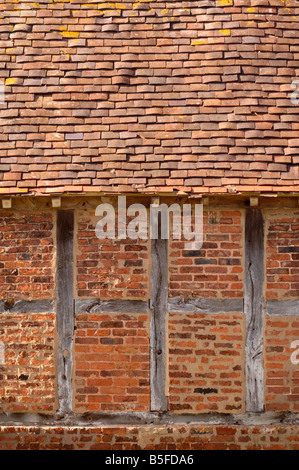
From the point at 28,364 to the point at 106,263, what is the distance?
1.35 meters

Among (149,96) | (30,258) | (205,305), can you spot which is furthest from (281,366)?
(149,96)

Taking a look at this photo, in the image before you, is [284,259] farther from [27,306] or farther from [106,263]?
[27,306]

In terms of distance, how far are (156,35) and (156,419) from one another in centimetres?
435

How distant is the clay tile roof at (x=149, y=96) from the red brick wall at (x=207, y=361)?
4.58 ft

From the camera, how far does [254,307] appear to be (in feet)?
15.3

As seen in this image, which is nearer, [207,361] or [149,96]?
[207,361]

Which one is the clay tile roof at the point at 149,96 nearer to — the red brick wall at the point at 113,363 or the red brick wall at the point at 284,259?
the red brick wall at the point at 284,259

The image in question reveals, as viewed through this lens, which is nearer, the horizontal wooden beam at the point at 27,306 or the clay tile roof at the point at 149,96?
the clay tile roof at the point at 149,96

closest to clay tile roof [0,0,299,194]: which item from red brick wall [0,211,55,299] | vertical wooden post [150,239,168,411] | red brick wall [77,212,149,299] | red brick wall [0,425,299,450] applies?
red brick wall [0,211,55,299]

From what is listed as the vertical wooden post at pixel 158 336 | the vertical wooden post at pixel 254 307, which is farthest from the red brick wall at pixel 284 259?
the vertical wooden post at pixel 158 336

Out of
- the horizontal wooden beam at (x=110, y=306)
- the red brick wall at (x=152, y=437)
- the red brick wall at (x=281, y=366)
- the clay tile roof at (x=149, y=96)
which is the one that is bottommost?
the red brick wall at (x=152, y=437)

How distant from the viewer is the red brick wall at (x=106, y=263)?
4695mm

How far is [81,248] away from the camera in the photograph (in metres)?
4.72

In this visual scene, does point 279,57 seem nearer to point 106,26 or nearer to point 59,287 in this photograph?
point 106,26
